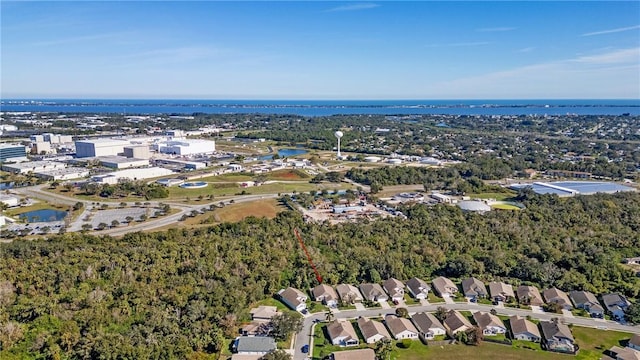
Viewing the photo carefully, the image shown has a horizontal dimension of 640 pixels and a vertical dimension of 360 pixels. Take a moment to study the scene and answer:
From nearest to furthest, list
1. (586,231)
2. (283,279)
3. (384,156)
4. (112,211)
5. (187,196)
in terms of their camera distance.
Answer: (283,279) → (586,231) → (112,211) → (187,196) → (384,156)

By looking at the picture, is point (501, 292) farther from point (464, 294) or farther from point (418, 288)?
point (418, 288)

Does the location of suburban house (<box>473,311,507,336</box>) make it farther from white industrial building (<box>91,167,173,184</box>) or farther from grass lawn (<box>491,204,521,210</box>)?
white industrial building (<box>91,167,173,184</box>)

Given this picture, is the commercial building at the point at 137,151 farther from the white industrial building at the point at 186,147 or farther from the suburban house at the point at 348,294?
the suburban house at the point at 348,294

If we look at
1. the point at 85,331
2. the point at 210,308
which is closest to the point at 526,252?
the point at 210,308

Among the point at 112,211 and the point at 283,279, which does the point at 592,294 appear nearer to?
the point at 283,279

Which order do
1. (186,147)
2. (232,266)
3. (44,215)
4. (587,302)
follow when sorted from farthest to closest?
1. (186,147)
2. (44,215)
3. (232,266)
4. (587,302)

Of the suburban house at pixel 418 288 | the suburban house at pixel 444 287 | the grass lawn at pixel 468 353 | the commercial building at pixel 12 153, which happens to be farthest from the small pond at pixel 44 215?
the grass lawn at pixel 468 353

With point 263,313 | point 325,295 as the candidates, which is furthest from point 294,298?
point 263,313
